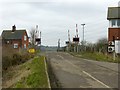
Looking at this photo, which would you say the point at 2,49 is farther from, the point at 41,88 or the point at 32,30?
the point at 32,30


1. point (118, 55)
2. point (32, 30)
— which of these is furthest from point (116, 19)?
point (32, 30)

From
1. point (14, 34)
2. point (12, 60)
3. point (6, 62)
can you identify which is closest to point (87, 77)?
point (6, 62)

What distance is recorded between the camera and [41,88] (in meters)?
14.0

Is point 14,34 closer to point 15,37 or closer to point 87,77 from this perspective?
point 15,37

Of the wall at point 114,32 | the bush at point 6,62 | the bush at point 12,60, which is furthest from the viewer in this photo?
the wall at point 114,32

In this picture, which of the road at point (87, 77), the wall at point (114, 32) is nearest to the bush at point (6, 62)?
the road at point (87, 77)

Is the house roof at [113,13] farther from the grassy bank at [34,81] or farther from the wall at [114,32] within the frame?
the grassy bank at [34,81]

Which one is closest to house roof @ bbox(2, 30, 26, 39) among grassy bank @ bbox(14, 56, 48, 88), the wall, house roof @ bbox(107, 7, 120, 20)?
house roof @ bbox(107, 7, 120, 20)

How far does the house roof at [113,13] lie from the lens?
179 ft

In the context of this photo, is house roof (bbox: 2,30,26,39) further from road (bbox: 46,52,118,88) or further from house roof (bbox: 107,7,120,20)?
road (bbox: 46,52,118,88)

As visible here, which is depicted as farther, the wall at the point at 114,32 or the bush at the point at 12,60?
the wall at the point at 114,32

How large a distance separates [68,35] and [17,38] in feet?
58.3

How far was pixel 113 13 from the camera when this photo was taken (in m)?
56.1

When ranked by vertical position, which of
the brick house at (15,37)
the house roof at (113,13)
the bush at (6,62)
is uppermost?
the house roof at (113,13)
